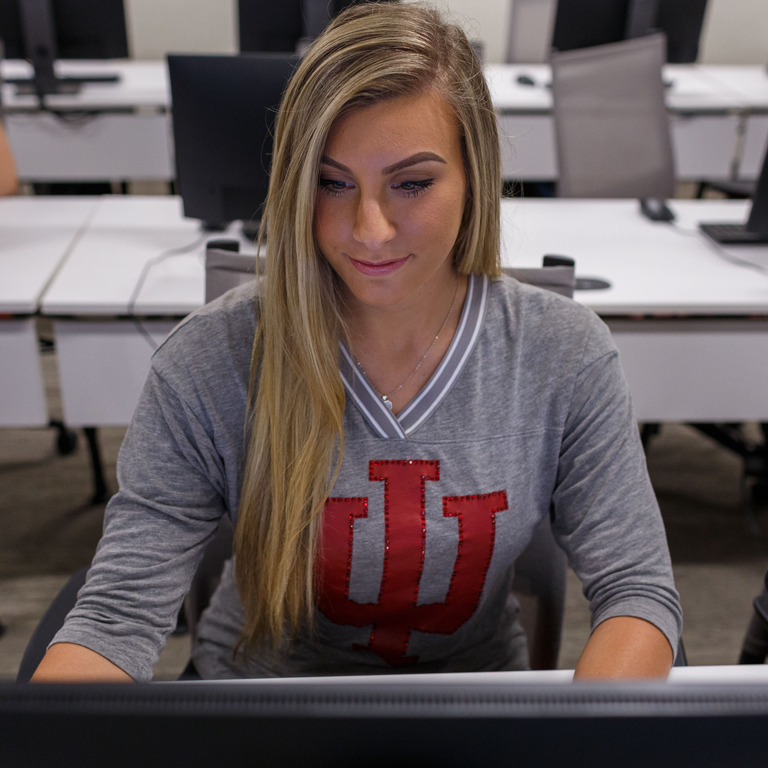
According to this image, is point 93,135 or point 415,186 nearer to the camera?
point 415,186

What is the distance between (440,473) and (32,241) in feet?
4.98

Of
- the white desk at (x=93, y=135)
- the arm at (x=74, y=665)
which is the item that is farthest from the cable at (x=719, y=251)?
the white desk at (x=93, y=135)

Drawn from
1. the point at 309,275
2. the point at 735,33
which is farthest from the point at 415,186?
the point at 735,33

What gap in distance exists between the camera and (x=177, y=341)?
2.96ft

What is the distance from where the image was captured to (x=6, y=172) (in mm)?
2357

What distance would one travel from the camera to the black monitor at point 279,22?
11.4 ft

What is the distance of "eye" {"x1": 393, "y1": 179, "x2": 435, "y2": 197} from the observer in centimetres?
81

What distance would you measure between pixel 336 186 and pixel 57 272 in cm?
122

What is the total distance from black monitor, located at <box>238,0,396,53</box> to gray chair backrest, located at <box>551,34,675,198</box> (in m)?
1.50

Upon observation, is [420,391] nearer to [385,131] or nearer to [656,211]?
[385,131]

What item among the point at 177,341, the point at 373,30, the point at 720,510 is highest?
the point at 373,30

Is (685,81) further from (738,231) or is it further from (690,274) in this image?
(690,274)

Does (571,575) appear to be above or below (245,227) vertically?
below

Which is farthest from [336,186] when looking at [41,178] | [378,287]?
[41,178]
